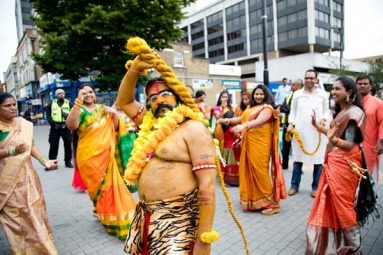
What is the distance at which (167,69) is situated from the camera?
6.21 feet

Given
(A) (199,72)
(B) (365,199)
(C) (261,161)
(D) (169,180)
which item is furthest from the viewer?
(A) (199,72)

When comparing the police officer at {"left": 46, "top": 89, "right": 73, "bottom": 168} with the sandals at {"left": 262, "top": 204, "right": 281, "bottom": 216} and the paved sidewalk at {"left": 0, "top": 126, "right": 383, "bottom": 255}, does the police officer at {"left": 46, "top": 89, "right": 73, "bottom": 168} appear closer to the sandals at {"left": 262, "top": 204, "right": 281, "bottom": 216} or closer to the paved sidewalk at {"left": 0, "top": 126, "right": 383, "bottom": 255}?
the paved sidewalk at {"left": 0, "top": 126, "right": 383, "bottom": 255}

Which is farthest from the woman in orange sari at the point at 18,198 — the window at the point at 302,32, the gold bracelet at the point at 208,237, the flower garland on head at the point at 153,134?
the window at the point at 302,32

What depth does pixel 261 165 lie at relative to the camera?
176 inches

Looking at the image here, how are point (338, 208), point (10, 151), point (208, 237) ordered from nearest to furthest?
point (208, 237)
point (10, 151)
point (338, 208)

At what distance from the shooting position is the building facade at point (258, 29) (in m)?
47.0

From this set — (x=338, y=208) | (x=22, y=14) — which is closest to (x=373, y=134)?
(x=338, y=208)

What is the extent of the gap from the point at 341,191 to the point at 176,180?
6.30 feet

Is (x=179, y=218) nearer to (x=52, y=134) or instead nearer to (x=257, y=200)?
(x=257, y=200)

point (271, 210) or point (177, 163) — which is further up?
point (177, 163)

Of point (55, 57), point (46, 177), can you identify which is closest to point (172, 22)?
point (55, 57)

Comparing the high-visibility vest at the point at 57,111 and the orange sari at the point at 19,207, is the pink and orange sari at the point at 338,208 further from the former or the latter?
the high-visibility vest at the point at 57,111

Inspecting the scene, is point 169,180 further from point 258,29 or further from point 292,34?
point 258,29

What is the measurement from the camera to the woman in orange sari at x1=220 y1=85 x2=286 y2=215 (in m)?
4.46
